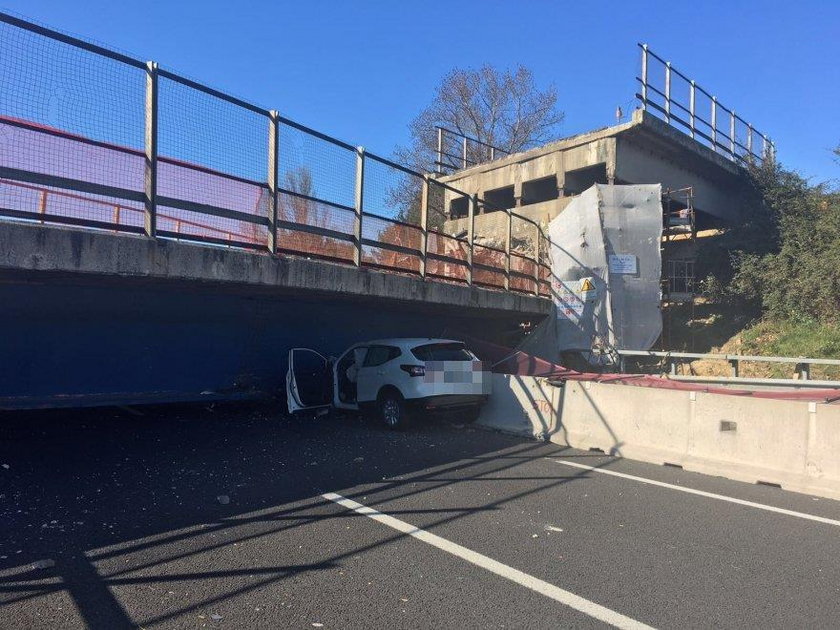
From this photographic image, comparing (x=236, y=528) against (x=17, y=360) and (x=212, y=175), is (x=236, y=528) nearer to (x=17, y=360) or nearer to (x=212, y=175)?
(x=212, y=175)

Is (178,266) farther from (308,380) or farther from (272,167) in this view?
(308,380)

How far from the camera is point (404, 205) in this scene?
26844 millimetres

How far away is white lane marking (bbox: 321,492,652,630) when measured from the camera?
3.51 meters

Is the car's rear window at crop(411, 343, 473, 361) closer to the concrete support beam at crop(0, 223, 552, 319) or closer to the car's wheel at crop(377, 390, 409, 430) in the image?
the car's wheel at crop(377, 390, 409, 430)

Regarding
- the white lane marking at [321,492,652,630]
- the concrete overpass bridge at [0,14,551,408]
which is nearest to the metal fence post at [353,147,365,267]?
the concrete overpass bridge at [0,14,551,408]

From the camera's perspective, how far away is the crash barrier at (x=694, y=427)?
6.52 m

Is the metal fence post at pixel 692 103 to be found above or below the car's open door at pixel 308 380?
above

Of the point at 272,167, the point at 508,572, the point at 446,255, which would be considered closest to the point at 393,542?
the point at 508,572

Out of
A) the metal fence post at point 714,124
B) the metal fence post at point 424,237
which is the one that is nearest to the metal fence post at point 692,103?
the metal fence post at point 714,124

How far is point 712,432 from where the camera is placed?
24.2 ft

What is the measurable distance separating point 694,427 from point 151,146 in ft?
25.0

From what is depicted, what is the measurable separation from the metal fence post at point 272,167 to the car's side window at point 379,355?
2.53m

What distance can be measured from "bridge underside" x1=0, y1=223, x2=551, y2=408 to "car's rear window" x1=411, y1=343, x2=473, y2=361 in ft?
5.26

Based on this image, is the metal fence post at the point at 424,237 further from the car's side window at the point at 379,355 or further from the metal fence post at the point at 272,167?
the metal fence post at the point at 272,167
